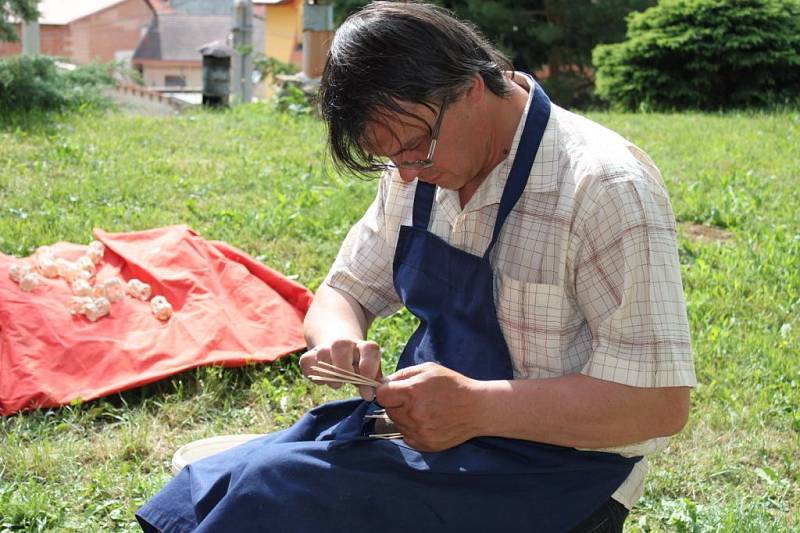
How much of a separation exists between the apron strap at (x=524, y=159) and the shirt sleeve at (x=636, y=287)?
0.16 m

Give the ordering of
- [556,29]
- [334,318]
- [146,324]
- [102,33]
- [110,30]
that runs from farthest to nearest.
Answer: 1. [110,30]
2. [102,33]
3. [556,29]
4. [146,324]
5. [334,318]

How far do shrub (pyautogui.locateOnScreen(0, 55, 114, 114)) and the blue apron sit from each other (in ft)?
20.0

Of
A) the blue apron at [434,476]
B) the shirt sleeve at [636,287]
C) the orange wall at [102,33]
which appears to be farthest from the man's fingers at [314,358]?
the orange wall at [102,33]

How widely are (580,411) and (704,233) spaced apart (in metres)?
3.47

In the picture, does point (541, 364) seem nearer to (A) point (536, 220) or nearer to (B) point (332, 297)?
(A) point (536, 220)

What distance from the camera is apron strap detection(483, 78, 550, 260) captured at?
1.75 m

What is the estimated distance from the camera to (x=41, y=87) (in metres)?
7.39

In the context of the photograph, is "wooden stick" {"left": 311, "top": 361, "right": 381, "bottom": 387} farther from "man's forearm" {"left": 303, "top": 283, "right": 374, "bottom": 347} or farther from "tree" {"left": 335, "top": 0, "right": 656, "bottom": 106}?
"tree" {"left": 335, "top": 0, "right": 656, "bottom": 106}

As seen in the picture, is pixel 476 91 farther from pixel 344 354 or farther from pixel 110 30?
pixel 110 30

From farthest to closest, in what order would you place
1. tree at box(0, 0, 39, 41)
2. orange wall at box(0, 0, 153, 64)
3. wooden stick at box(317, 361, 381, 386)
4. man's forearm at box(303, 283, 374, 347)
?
orange wall at box(0, 0, 153, 64) → tree at box(0, 0, 39, 41) → man's forearm at box(303, 283, 374, 347) → wooden stick at box(317, 361, 381, 386)

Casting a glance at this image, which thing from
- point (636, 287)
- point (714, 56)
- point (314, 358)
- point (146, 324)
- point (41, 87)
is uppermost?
point (714, 56)

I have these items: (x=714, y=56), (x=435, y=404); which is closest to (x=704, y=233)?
(x=435, y=404)

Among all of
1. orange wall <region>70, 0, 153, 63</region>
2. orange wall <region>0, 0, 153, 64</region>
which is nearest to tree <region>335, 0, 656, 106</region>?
orange wall <region>0, 0, 153, 64</region>

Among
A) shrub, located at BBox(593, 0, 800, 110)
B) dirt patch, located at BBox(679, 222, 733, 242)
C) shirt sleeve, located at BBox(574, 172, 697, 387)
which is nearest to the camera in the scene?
shirt sleeve, located at BBox(574, 172, 697, 387)
